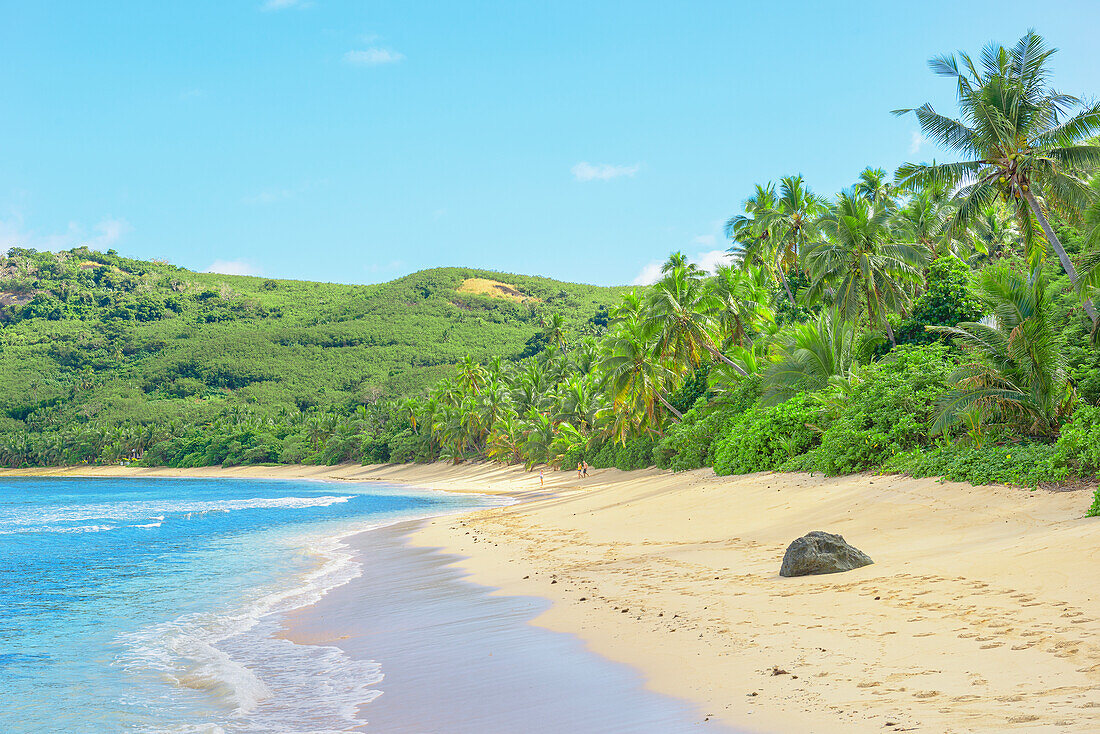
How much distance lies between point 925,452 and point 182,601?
1724 centimetres

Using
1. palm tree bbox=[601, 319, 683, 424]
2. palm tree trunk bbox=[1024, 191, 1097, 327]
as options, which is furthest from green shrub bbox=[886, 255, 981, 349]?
palm tree bbox=[601, 319, 683, 424]

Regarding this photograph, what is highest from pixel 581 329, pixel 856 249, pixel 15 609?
pixel 581 329

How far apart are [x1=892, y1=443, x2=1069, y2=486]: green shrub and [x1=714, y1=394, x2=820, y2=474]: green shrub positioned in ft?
22.1

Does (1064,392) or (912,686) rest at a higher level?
(1064,392)

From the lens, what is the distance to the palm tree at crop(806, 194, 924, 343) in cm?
3119

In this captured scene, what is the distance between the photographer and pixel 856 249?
3166cm

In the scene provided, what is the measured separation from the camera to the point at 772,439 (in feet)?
84.2

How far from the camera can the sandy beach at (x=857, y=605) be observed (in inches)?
212

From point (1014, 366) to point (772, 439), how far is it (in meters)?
9.64

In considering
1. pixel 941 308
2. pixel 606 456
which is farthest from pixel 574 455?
pixel 941 308

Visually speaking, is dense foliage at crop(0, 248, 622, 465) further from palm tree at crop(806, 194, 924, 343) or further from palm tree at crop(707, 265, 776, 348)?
palm tree at crop(806, 194, 924, 343)

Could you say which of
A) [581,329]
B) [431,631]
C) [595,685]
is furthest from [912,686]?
[581,329]

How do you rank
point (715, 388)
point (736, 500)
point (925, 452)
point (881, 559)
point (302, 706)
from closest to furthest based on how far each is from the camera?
point (302, 706) < point (881, 559) < point (925, 452) < point (736, 500) < point (715, 388)

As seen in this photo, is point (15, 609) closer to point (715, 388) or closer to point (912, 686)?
point (912, 686)
